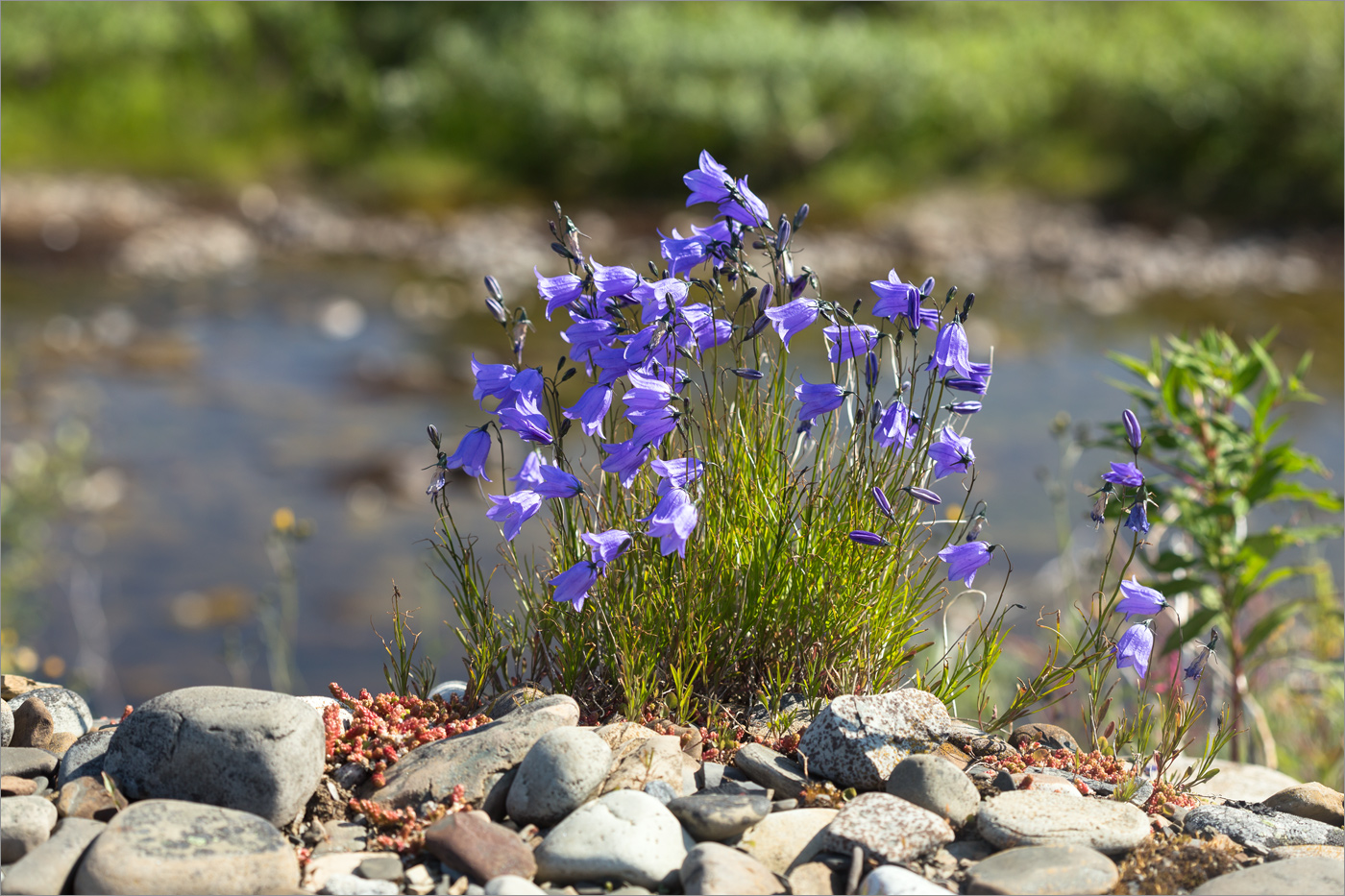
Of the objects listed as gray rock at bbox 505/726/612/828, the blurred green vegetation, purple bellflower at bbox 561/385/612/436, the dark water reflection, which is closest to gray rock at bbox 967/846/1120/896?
gray rock at bbox 505/726/612/828

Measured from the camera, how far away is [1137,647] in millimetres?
2684

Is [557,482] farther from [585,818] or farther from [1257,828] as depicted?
[1257,828]

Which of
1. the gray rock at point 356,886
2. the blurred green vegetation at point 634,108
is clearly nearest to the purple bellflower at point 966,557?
the gray rock at point 356,886

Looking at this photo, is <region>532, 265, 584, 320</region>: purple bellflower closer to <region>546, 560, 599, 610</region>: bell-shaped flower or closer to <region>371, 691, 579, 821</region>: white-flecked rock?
<region>546, 560, 599, 610</region>: bell-shaped flower

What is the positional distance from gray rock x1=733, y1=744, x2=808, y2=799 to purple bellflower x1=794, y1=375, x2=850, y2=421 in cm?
82

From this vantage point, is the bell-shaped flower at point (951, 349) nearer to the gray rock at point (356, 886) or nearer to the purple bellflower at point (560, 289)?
the purple bellflower at point (560, 289)

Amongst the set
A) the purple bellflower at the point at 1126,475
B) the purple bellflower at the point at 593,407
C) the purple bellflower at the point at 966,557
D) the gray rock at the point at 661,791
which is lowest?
the gray rock at the point at 661,791

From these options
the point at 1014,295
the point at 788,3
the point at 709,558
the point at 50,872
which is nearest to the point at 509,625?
the point at 709,558

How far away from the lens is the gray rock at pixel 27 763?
2779 millimetres

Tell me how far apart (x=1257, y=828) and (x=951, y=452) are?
112cm

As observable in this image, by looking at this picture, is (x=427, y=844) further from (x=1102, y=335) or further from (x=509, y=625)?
(x=1102, y=335)

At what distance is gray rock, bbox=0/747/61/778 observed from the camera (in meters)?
2.78

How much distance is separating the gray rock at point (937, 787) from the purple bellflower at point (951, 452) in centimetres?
72

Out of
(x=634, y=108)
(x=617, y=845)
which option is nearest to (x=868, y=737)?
(x=617, y=845)
